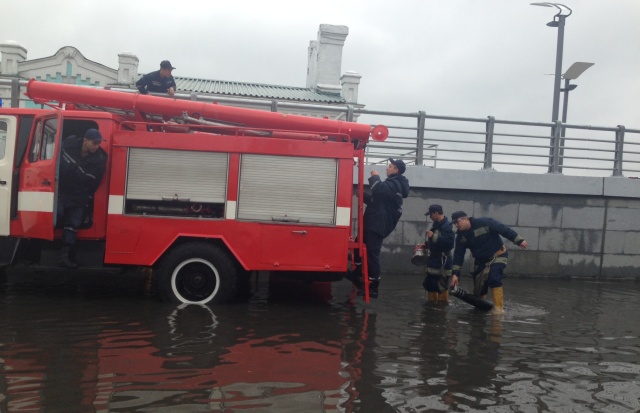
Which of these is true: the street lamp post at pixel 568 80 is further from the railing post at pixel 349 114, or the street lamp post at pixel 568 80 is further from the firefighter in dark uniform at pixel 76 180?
the firefighter in dark uniform at pixel 76 180

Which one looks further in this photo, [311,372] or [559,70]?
[559,70]

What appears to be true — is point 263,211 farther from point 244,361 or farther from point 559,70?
point 559,70

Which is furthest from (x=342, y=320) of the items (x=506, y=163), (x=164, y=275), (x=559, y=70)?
(x=559, y=70)

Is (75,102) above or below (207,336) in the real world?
above

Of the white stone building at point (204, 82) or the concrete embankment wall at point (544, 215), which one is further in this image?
the white stone building at point (204, 82)

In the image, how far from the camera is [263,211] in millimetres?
7984

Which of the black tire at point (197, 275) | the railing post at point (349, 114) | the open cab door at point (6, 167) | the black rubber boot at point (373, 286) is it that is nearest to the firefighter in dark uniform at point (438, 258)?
the black rubber boot at point (373, 286)

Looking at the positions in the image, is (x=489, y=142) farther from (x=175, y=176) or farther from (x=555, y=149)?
(x=175, y=176)

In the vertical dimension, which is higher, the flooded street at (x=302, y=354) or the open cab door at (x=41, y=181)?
the open cab door at (x=41, y=181)

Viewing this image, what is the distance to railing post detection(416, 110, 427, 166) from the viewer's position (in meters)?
12.6

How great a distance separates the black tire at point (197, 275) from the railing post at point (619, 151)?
9253 millimetres

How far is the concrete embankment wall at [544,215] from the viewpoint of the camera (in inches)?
492

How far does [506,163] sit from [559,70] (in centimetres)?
280

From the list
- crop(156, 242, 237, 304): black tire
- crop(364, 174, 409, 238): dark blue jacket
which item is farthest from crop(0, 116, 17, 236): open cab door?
crop(364, 174, 409, 238): dark blue jacket
